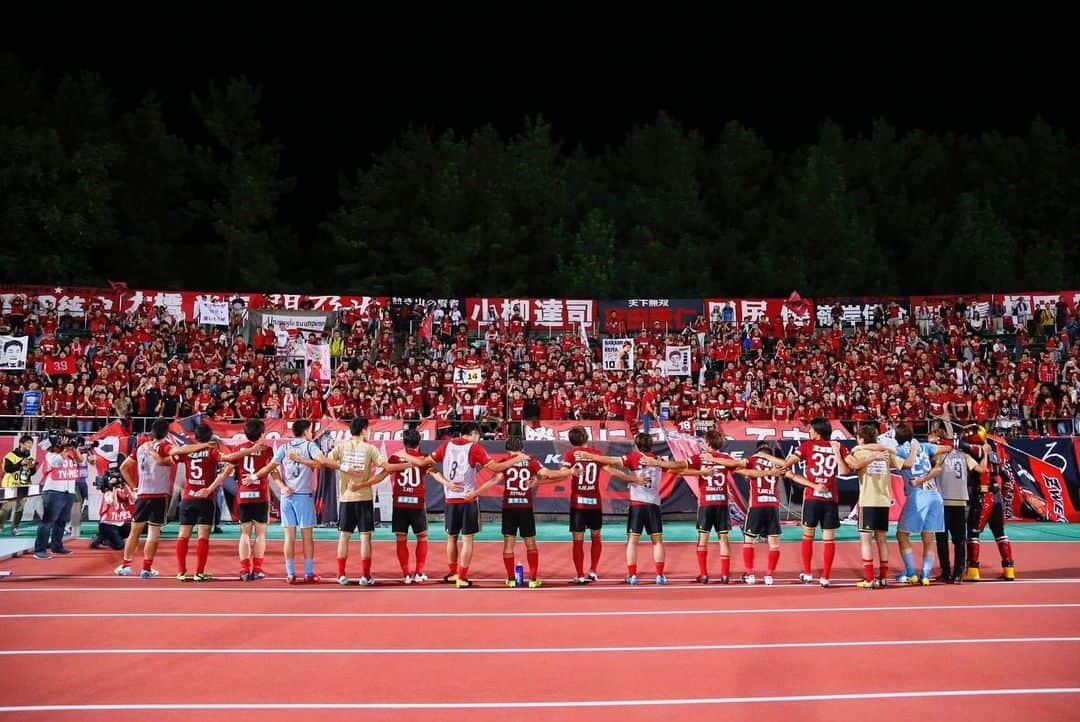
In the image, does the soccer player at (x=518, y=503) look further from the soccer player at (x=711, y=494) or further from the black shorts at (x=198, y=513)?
the black shorts at (x=198, y=513)

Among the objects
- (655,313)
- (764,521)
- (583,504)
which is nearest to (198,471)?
(583,504)

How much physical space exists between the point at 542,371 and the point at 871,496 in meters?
17.6

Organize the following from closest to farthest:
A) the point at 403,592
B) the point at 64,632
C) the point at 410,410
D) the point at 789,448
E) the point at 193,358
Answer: the point at 64,632
the point at 403,592
the point at 789,448
the point at 410,410
the point at 193,358

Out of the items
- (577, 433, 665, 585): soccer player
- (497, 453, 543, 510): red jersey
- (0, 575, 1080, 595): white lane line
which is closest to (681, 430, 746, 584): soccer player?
(577, 433, 665, 585): soccer player

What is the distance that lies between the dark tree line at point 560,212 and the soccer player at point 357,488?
33588mm

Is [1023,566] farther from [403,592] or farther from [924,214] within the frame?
[924,214]

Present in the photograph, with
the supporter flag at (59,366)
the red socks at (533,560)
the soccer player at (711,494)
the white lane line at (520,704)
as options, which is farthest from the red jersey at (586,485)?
the supporter flag at (59,366)

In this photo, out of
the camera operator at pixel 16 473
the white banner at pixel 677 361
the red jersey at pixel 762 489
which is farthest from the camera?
the white banner at pixel 677 361

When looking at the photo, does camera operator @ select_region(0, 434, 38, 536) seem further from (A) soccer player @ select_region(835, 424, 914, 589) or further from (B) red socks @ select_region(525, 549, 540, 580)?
(A) soccer player @ select_region(835, 424, 914, 589)

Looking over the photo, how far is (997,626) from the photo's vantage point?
9.59 m

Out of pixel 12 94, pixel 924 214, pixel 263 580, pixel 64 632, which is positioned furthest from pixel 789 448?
pixel 12 94

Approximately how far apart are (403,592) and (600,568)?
363cm

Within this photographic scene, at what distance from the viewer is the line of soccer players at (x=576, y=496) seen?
12.4 meters

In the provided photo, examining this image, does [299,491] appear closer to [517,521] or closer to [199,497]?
[199,497]
